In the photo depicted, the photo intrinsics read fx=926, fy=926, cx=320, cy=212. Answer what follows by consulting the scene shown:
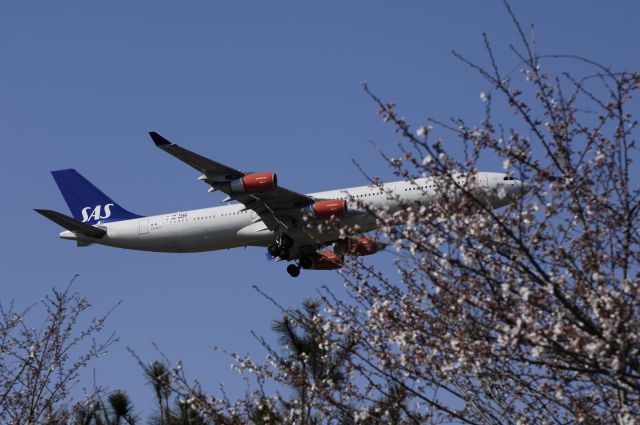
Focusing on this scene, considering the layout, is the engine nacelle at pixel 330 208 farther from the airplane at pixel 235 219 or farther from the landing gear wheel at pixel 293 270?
the landing gear wheel at pixel 293 270

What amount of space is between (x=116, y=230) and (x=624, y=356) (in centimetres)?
3605

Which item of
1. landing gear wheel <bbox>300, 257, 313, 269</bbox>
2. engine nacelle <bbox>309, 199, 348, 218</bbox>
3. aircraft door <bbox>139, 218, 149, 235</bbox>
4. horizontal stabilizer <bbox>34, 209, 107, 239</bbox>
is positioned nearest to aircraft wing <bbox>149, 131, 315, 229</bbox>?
engine nacelle <bbox>309, 199, 348, 218</bbox>

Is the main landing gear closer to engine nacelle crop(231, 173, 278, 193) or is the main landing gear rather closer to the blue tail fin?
engine nacelle crop(231, 173, 278, 193)

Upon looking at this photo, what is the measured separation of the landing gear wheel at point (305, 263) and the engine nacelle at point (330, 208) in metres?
5.58

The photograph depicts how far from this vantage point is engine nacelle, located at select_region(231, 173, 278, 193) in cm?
3581

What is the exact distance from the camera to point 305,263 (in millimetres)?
41844

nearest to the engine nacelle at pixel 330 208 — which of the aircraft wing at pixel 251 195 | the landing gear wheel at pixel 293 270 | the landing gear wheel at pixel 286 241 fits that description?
the aircraft wing at pixel 251 195

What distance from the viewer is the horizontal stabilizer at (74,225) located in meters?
40.9

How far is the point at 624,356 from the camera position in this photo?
8.76m

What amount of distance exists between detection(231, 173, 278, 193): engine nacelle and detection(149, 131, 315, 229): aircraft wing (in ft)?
0.85

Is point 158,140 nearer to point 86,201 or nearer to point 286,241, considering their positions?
point 286,241

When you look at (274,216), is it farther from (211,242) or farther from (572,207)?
(572,207)

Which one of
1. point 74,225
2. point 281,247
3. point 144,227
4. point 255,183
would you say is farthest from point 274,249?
point 74,225

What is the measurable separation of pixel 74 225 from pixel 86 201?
203 inches
